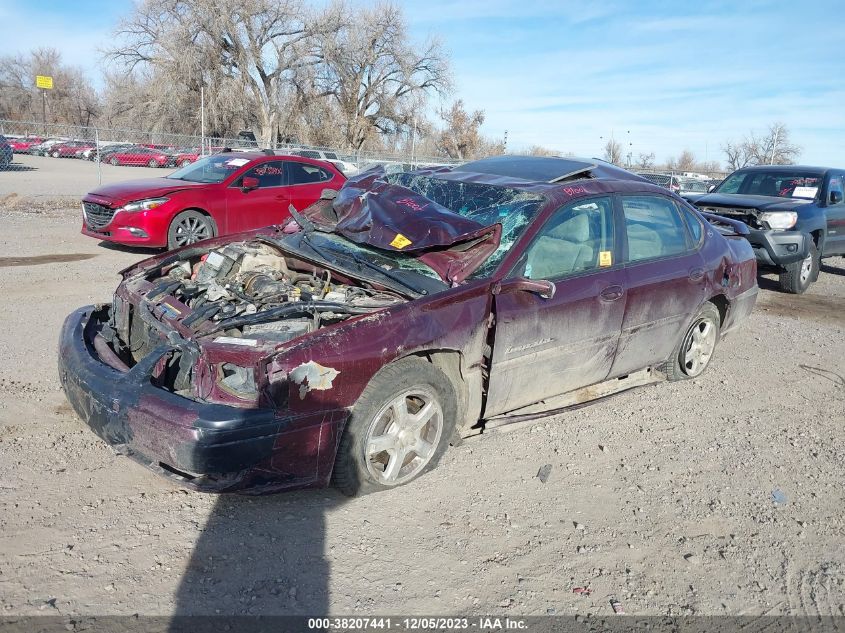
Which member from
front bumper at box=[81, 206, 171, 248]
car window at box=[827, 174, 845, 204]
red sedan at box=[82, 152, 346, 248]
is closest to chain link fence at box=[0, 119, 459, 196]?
red sedan at box=[82, 152, 346, 248]

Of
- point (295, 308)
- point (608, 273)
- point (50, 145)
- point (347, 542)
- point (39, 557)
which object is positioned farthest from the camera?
point (50, 145)

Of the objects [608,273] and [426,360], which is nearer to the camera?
[426,360]

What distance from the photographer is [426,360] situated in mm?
3645

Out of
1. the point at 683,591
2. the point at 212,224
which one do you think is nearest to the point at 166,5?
the point at 212,224

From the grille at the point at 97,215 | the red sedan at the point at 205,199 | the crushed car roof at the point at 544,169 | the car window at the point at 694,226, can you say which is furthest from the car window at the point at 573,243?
the grille at the point at 97,215

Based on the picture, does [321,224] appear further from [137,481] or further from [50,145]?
[50,145]

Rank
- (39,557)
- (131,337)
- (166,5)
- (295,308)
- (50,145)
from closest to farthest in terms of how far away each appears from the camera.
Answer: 1. (39,557)
2. (295,308)
3. (131,337)
4. (50,145)
5. (166,5)

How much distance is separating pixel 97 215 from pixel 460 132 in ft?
127

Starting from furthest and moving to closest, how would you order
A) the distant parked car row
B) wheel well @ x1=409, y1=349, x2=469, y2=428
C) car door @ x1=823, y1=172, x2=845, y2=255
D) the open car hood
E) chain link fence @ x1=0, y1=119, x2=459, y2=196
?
the distant parked car row, chain link fence @ x1=0, y1=119, x2=459, y2=196, car door @ x1=823, y1=172, x2=845, y2=255, the open car hood, wheel well @ x1=409, y1=349, x2=469, y2=428

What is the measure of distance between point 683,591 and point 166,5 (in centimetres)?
4266

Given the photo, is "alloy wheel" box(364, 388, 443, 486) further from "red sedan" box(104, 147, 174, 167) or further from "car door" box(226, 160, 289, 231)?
"red sedan" box(104, 147, 174, 167)

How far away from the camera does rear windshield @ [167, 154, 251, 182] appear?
412 inches

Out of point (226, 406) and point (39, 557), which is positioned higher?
point (226, 406)

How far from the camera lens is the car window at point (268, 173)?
10.7 metres
